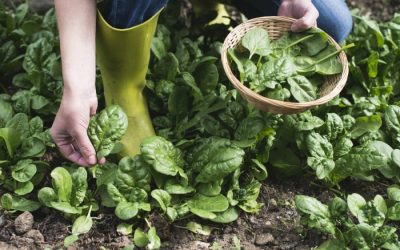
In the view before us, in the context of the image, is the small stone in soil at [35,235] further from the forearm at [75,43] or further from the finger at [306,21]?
the finger at [306,21]

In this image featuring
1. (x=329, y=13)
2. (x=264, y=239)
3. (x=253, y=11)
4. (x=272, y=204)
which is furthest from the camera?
(x=253, y=11)

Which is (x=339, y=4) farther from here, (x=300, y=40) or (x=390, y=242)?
(x=390, y=242)

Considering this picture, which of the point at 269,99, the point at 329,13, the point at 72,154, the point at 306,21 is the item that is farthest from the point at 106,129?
the point at 329,13

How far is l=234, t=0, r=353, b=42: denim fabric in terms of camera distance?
1838 mm

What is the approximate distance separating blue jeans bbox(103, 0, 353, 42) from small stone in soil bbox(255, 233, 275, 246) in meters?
0.68

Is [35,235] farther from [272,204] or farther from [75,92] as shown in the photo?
[272,204]

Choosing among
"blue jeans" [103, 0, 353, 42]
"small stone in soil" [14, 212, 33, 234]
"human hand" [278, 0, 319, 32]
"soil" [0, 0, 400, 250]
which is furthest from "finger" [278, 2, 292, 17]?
"small stone in soil" [14, 212, 33, 234]

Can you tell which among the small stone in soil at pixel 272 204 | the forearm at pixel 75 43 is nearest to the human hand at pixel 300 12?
the small stone in soil at pixel 272 204

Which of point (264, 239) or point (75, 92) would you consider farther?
point (264, 239)

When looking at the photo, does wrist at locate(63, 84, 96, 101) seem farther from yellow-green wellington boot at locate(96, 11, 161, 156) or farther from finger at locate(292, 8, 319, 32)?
finger at locate(292, 8, 319, 32)

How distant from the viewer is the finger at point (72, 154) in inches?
59.0

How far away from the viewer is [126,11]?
59.6 inches

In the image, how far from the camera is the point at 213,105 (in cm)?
178

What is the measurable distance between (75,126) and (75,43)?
198 millimetres
